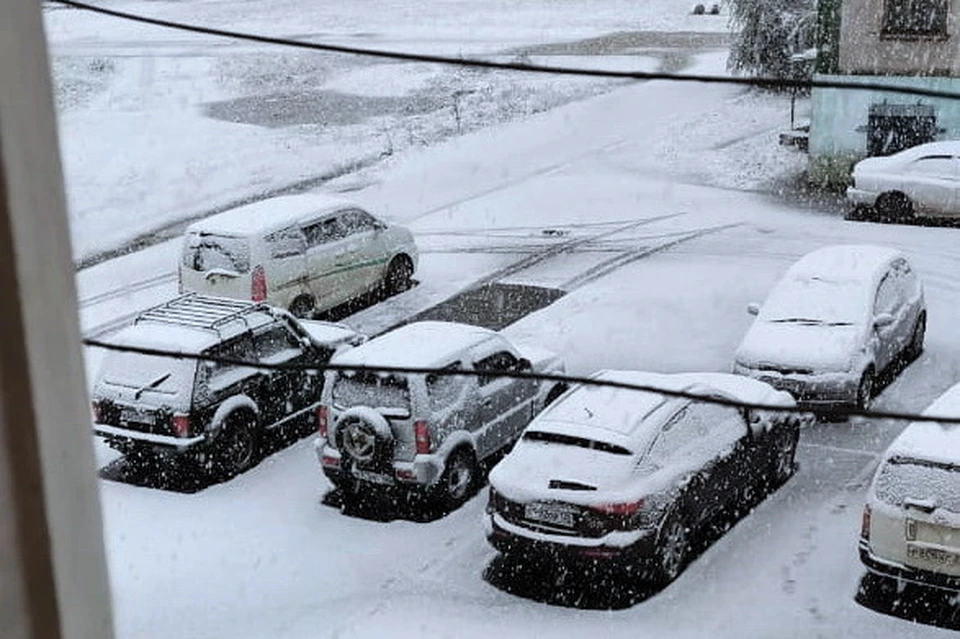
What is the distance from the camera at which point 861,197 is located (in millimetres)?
15922

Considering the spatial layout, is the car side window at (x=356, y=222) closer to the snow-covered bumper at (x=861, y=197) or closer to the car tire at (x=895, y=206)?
the snow-covered bumper at (x=861, y=197)

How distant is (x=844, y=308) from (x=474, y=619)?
4.57 m

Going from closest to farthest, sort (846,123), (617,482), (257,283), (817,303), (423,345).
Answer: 1. (617,482)
2. (423,345)
3. (817,303)
4. (257,283)
5. (846,123)

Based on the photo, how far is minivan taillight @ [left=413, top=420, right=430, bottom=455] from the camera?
8.16 metres

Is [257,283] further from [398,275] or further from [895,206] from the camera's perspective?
[895,206]

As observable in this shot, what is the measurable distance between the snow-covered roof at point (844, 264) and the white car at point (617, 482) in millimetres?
3090

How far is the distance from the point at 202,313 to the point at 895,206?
9763 mm

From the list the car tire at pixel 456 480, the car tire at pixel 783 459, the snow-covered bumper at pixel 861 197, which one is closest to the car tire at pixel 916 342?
the car tire at pixel 783 459

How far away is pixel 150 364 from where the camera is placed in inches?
356

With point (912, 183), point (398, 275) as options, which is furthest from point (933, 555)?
point (912, 183)

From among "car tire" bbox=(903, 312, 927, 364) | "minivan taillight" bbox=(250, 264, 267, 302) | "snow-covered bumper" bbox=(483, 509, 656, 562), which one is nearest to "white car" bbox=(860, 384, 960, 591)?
"snow-covered bumper" bbox=(483, 509, 656, 562)

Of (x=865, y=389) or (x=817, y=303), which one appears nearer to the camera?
(x=865, y=389)

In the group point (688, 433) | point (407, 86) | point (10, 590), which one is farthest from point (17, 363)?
point (407, 86)

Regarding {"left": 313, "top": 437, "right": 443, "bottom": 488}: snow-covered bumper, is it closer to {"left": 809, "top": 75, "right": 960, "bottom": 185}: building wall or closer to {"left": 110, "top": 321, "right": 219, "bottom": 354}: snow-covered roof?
{"left": 110, "top": 321, "right": 219, "bottom": 354}: snow-covered roof
